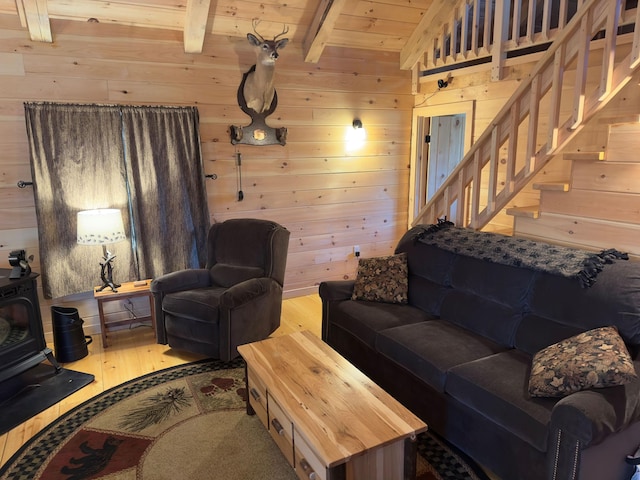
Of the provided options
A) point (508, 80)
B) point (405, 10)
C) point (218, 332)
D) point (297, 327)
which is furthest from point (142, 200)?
point (508, 80)

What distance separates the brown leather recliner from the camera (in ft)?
10.7

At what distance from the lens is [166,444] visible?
2.47 meters

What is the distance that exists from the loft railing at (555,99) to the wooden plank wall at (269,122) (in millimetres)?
1250

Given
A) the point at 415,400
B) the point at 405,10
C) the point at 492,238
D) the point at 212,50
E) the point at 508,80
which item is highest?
the point at 405,10

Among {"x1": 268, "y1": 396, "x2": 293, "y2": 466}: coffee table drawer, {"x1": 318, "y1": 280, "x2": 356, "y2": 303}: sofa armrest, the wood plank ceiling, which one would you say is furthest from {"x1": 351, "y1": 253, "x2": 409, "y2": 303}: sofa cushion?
the wood plank ceiling

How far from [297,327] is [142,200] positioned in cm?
167

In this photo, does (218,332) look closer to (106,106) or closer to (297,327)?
(297,327)

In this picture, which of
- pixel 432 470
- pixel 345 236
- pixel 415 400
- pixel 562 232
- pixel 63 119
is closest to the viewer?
pixel 432 470

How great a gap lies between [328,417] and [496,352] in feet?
3.51

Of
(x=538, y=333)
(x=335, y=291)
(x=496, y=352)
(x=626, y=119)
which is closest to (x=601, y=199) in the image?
(x=626, y=119)

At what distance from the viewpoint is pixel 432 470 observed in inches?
89.7

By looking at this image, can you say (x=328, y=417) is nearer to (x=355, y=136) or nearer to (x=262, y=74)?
(x=262, y=74)

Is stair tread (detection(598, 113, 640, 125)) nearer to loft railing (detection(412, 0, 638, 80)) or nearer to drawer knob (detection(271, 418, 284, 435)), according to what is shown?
loft railing (detection(412, 0, 638, 80))

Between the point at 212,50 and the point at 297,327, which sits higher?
the point at 212,50
